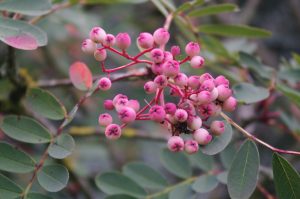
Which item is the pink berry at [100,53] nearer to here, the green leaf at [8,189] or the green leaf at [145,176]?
the green leaf at [8,189]

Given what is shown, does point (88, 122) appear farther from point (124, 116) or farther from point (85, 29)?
point (124, 116)

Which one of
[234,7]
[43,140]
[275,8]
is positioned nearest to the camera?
[43,140]

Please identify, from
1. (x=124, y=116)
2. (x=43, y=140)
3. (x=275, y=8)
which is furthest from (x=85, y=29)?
(x=275, y=8)

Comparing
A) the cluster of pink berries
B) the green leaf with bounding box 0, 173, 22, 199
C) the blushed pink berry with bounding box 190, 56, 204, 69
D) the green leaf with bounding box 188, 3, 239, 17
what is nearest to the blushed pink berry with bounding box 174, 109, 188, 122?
the cluster of pink berries

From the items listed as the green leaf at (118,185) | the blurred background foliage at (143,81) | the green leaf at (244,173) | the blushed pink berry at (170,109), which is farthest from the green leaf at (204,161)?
the blushed pink berry at (170,109)

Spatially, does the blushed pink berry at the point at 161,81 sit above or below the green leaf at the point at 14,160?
above

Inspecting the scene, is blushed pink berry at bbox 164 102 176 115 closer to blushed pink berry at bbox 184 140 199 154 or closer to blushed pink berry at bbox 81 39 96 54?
blushed pink berry at bbox 184 140 199 154
